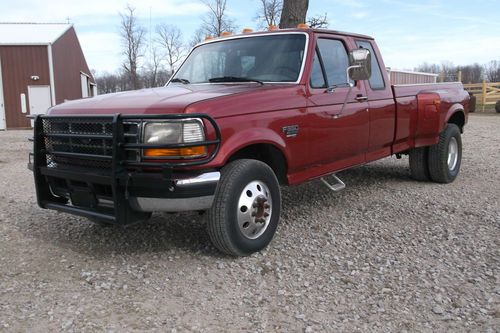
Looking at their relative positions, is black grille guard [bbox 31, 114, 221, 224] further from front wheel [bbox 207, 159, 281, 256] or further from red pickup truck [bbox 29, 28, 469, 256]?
front wheel [bbox 207, 159, 281, 256]

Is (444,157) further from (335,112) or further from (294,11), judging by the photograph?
(294,11)

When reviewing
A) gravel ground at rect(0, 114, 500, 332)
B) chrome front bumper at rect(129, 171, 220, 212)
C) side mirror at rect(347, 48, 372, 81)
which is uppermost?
side mirror at rect(347, 48, 372, 81)

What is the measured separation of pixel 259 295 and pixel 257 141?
48.7 inches

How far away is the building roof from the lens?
24.2m

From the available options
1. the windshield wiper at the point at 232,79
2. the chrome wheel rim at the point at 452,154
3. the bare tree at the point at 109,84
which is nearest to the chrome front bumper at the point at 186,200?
the windshield wiper at the point at 232,79

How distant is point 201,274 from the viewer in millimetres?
3691

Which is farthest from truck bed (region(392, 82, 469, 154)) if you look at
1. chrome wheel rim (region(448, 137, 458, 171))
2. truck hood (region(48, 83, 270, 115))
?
truck hood (region(48, 83, 270, 115))

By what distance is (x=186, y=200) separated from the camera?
348cm

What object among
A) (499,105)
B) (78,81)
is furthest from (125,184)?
(78,81)

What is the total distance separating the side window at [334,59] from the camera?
16.3 feet

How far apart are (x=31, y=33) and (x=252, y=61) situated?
85.6 feet

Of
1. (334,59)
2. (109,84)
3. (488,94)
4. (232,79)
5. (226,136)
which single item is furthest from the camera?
(109,84)

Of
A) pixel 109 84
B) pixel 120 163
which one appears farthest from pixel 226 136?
pixel 109 84

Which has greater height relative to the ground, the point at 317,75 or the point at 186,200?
the point at 317,75
